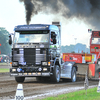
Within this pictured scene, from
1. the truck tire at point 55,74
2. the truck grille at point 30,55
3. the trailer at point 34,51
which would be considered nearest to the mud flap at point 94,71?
the truck tire at point 55,74

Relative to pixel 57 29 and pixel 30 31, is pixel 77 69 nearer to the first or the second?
pixel 57 29

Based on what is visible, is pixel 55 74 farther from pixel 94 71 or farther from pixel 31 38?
pixel 94 71

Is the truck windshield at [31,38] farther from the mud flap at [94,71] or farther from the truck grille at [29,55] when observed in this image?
the mud flap at [94,71]

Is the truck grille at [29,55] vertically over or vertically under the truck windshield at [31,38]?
under

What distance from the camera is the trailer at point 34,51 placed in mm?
17438

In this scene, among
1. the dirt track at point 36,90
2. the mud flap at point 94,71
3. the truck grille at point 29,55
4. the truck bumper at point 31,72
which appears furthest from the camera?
the mud flap at point 94,71

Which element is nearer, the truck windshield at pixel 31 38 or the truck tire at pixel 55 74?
the truck windshield at pixel 31 38

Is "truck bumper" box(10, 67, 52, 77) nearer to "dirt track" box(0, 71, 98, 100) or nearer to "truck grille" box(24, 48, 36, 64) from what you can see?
"truck grille" box(24, 48, 36, 64)

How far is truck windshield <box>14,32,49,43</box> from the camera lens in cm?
1747

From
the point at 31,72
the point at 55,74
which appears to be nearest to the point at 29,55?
the point at 31,72

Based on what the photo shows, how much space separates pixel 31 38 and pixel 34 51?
75cm

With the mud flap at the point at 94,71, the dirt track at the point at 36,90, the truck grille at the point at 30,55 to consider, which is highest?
the truck grille at the point at 30,55

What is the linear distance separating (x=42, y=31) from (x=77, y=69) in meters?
4.92

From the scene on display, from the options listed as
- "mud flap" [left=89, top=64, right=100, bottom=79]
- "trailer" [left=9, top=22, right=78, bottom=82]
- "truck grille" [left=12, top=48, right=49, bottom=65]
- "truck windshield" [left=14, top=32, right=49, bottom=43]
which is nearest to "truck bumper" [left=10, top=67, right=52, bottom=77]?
"trailer" [left=9, top=22, right=78, bottom=82]
